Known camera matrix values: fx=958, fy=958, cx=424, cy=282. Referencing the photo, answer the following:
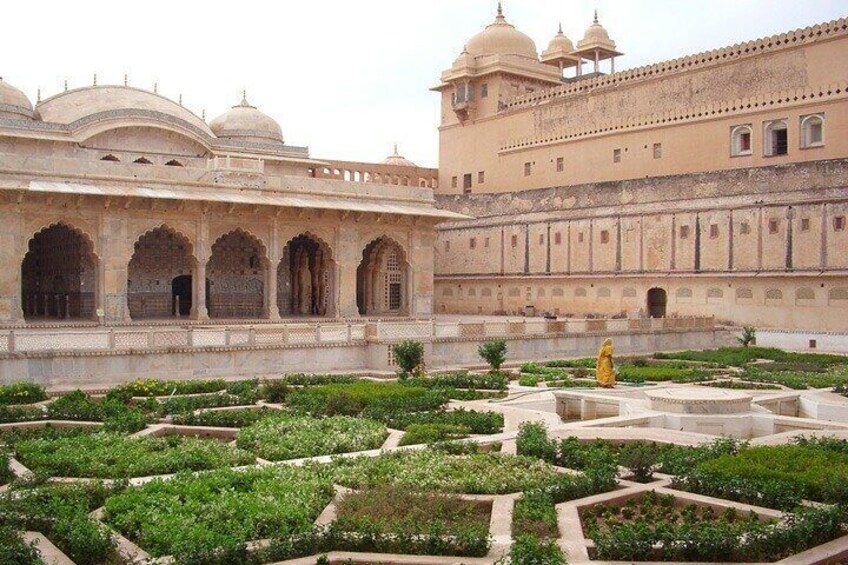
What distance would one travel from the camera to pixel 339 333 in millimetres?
19516

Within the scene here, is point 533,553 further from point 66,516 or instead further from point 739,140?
point 739,140

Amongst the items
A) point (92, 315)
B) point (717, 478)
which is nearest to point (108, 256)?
point (92, 315)

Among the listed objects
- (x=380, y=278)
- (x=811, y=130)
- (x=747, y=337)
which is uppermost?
(x=811, y=130)

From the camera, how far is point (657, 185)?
101 ft

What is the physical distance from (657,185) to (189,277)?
15138 mm

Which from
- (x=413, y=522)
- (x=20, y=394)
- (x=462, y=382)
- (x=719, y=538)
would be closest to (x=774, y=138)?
(x=462, y=382)

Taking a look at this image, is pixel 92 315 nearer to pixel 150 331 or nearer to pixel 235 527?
pixel 150 331

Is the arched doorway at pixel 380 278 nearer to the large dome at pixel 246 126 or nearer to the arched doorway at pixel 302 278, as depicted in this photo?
the arched doorway at pixel 302 278

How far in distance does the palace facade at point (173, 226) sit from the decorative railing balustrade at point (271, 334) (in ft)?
16.5

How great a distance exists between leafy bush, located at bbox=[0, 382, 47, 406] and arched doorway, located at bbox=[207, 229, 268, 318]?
15.0m

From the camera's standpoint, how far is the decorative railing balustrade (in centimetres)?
1652

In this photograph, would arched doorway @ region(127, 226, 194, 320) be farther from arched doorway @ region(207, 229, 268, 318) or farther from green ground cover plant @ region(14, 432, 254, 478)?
green ground cover plant @ region(14, 432, 254, 478)

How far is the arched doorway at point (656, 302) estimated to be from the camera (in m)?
30.9

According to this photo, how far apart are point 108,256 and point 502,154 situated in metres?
20.5
